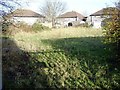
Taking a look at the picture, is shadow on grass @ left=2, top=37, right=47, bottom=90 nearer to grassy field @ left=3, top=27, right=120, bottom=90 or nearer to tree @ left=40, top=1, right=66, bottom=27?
grassy field @ left=3, top=27, right=120, bottom=90

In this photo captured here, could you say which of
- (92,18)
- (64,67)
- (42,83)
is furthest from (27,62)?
(92,18)

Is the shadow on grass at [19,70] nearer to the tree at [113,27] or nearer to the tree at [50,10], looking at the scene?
the tree at [113,27]

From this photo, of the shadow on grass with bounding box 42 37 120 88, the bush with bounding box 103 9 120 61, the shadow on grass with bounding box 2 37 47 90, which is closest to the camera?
the shadow on grass with bounding box 2 37 47 90

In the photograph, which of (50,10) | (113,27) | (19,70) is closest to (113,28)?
(113,27)

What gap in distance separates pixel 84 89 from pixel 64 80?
88 centimetres

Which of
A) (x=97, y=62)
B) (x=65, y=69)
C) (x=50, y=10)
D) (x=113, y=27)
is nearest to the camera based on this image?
(x=113, y=27)

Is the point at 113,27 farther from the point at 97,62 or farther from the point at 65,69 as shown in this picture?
the point at 65,69

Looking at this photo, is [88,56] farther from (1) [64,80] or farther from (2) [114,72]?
(1) [64,80]

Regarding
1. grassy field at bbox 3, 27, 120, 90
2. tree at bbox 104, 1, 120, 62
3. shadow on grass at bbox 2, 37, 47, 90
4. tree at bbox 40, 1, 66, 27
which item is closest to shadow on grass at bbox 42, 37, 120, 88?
grassy field at bbox 3, 27, 120, 90

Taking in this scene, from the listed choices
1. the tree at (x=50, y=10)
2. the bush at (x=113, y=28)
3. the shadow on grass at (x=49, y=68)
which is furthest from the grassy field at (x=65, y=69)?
the tree at (x=50, y=10)

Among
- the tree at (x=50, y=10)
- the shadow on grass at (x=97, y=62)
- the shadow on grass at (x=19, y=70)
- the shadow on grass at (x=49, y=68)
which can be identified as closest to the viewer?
the shadow on grass at (x=19, y=70)

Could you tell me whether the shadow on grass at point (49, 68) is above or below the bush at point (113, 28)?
below

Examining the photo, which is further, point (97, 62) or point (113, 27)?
point (97, 62)

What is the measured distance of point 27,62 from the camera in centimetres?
1005
